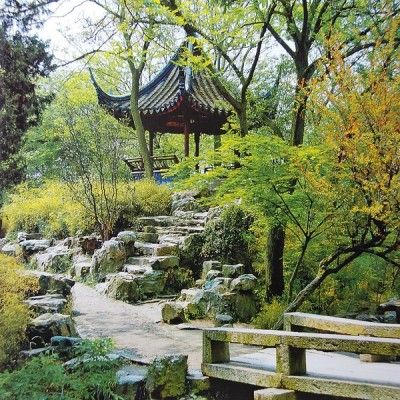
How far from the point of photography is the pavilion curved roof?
15.3m

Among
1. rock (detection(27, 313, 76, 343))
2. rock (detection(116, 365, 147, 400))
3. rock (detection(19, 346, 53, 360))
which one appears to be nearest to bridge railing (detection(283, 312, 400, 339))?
rock (detection(116, 365, 147, 400))

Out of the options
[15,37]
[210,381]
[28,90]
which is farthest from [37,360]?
[15,37]

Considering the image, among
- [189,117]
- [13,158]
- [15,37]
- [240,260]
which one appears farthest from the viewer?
[189,117]

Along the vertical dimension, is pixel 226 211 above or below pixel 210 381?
above

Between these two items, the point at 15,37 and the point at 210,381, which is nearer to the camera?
the point at 210,381

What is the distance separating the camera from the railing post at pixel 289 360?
400 cm

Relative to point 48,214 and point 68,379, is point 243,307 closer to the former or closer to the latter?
point 68,379

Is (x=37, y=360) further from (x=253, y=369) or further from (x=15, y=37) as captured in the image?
(x=15, y=37)

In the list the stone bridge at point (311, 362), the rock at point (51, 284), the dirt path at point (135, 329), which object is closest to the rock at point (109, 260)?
the dirt path at point (135, 329)

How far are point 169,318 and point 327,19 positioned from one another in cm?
539

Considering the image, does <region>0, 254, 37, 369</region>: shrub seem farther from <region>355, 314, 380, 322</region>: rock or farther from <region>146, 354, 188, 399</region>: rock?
<region>355, 314, 380, 322</region>: rock

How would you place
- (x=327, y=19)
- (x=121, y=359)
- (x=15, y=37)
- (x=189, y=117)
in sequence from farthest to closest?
(x=189, y=117)
(x=327, y=19)
(x=15, y=37)
(x=121, y=359)

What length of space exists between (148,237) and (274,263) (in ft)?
14.6

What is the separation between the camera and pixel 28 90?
6695 millimetres
